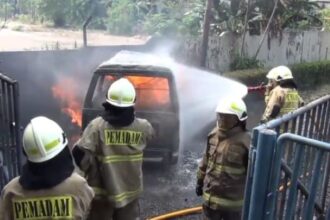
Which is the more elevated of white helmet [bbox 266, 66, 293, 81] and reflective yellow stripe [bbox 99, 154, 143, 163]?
white helmet [bbox 266, 66, 293, 81]

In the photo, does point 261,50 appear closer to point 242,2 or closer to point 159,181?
point 242,2

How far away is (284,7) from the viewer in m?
16.9

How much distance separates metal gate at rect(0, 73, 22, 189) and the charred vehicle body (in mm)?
1763

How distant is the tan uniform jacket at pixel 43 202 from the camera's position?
2529 millimetres

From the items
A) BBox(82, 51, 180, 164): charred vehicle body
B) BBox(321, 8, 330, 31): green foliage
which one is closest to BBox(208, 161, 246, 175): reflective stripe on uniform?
BBox(82, 51, 180, 164): charred vehicle body

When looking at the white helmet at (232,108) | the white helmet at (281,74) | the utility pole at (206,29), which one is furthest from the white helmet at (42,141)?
the utility pole at (206,29)

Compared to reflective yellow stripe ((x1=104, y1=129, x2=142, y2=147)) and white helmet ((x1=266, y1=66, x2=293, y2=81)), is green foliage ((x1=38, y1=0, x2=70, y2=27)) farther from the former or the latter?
reflective yellow stripe ((x1=104, y1=129, x2=142, y2=147))

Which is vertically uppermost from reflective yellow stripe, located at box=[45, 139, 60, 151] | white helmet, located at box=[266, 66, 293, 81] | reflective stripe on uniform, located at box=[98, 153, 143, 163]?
reflective yellow stripe, located at box=[45, 139, 60, 151]

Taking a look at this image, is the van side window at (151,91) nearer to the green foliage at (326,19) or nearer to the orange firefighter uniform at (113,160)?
the orange firefighter uniform at (113,160)

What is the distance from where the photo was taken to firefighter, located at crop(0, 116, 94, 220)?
2.51 meters

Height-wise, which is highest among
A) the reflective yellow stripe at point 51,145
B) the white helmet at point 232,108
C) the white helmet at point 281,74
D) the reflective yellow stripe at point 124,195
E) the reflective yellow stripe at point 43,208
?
the reflective yellow stripe at point 51,145

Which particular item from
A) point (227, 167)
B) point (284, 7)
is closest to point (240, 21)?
point (284, 7)

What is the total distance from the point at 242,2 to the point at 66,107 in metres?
9.02

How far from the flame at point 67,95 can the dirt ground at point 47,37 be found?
24.7 ft
